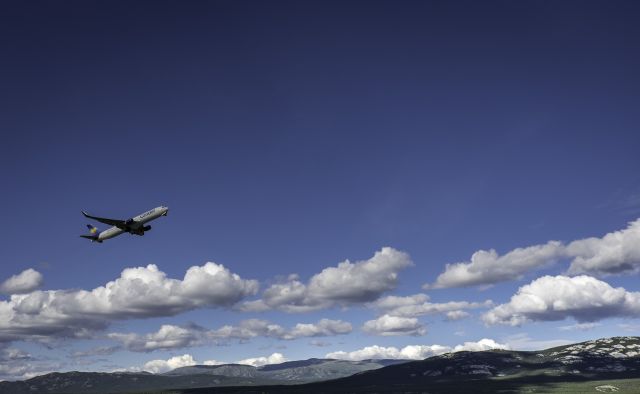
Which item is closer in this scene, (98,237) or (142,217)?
(142,217)

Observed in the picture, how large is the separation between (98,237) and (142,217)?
24.0 m

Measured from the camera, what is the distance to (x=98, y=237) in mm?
154875

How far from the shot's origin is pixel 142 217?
141625mm
